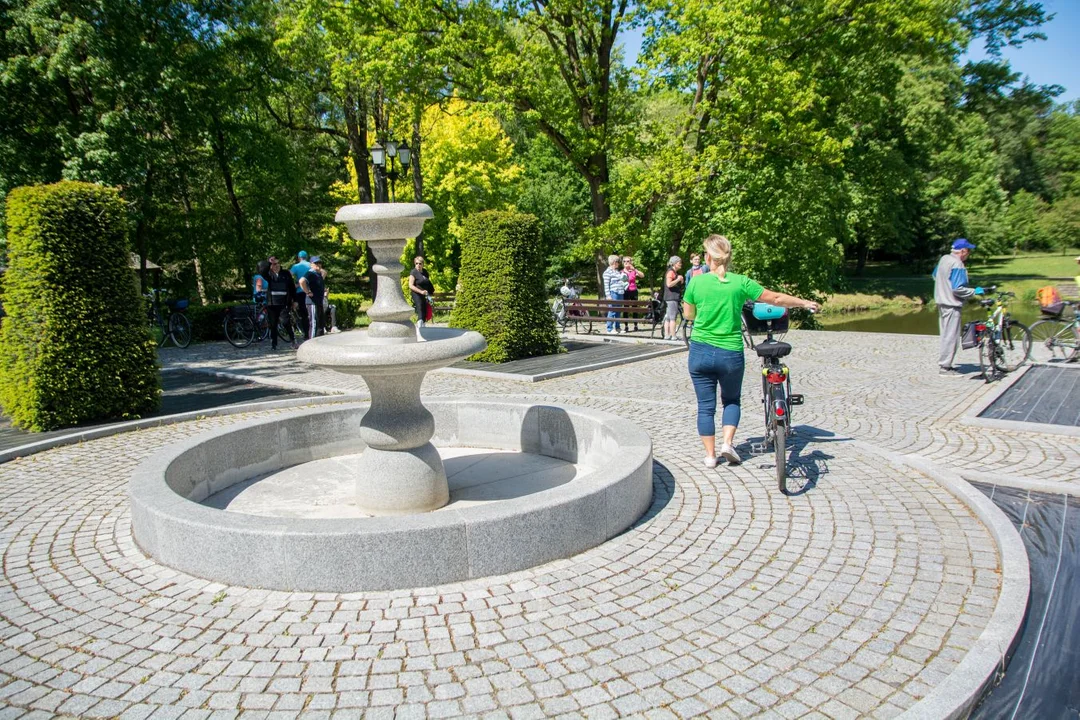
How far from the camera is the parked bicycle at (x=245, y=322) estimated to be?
17812 millimetres

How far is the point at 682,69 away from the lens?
20297mm

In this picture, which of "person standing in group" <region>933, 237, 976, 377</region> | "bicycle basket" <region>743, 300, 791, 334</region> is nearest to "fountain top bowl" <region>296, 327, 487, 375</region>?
"bicycle basket" <region>743, 300, 791, 334</region>

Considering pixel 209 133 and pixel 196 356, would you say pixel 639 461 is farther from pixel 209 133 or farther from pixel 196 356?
pixel 209 133

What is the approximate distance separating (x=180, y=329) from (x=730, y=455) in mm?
16486

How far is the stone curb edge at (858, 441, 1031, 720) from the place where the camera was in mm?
→ 3113

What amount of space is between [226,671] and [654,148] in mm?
19218

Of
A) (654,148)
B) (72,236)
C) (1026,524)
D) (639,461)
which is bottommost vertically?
(1026,524)

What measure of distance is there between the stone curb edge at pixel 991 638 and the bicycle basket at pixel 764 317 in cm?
205

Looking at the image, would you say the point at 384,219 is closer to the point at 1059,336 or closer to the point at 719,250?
the point at 719,250

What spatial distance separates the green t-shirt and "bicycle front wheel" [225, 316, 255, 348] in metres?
14.4

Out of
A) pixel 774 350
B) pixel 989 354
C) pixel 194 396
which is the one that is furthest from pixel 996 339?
pixel 194 396

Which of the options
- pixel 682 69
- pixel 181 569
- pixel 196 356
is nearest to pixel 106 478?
pixel 181 569

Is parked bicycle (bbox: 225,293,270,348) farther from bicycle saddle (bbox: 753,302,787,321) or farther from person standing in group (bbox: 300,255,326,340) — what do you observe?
bicycle saddle (bbox: 753,302,787,321)

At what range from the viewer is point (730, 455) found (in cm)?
650
